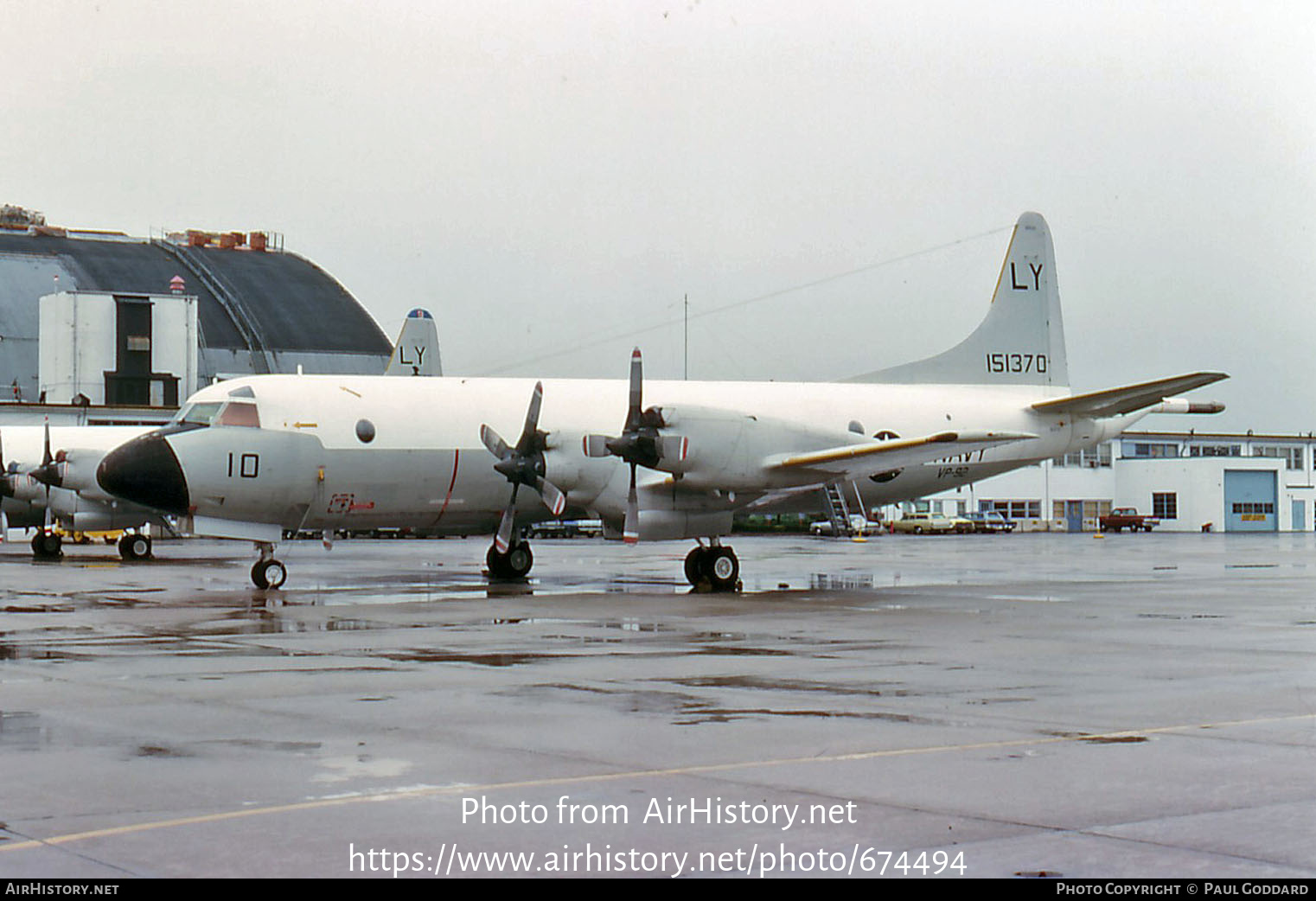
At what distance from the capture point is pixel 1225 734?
10.0 metres

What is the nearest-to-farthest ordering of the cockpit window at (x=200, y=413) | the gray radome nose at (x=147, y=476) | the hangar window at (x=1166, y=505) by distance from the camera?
the gray radome nose at (x=147, y=476)
the cockpit window at (x=200, y=413)
the hangar window at (x=1166, y=505)

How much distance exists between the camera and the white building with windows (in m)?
93.1

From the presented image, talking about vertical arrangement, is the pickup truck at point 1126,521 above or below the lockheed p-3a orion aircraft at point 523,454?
below

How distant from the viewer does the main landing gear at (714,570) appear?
88.0 ft

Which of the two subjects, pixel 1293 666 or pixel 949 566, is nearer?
pixel 1293 666

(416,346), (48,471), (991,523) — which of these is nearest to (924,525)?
(991,523)

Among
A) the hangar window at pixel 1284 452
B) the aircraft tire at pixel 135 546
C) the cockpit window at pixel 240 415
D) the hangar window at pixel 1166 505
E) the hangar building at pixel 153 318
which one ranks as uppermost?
the hangar building at pixel 153 318

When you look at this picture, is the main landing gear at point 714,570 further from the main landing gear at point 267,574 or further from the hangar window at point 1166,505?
the hangar window at point 1166,505

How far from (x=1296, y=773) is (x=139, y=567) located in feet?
108

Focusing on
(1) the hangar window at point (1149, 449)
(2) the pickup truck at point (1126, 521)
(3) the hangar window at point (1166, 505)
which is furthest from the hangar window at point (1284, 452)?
(2) the pickup truck at point (1126, 521)

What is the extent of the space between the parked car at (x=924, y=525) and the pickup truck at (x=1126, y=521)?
1372cm

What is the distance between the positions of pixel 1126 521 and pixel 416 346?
57.6 metres
